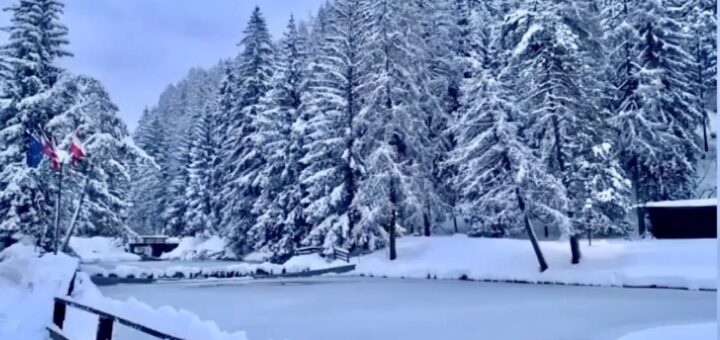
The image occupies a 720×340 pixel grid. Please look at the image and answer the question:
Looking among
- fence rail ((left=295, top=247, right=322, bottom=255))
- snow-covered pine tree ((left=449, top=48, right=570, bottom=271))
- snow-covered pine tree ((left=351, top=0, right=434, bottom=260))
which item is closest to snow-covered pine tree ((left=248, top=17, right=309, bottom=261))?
fence rail ((left=295, top=247, right=322, bottom=255))

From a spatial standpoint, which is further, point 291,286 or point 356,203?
point 356,203

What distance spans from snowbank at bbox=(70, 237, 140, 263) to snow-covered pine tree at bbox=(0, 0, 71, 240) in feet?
68.9

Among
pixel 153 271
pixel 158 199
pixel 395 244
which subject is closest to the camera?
pixel 153 271

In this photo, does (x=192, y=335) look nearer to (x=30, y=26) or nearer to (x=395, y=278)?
(x=395, y=278)

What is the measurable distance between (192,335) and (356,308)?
11858 millimetres

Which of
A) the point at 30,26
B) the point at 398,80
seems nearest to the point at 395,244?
the point at 398,80

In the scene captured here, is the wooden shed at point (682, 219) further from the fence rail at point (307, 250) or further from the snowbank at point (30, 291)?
the snowbank at point (30, 291)

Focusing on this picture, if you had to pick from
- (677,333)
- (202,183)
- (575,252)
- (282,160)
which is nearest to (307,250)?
(282,160)

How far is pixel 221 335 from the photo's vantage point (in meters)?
5.59

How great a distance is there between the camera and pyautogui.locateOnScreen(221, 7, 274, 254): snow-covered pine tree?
42.8 m

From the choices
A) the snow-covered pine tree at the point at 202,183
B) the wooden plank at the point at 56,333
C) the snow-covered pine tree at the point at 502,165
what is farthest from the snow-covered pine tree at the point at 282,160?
the wooden plank at the point at 56,333

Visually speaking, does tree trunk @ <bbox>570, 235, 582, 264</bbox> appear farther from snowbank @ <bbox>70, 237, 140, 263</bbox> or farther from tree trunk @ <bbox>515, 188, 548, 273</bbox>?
snowbank @ <bbox>70, 237, 140, 263</bbox>

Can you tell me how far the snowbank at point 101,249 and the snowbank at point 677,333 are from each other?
45563 millimetres

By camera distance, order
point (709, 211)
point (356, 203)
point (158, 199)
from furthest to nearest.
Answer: point (158, 199) < point (356, 203) < point (709, 211)
